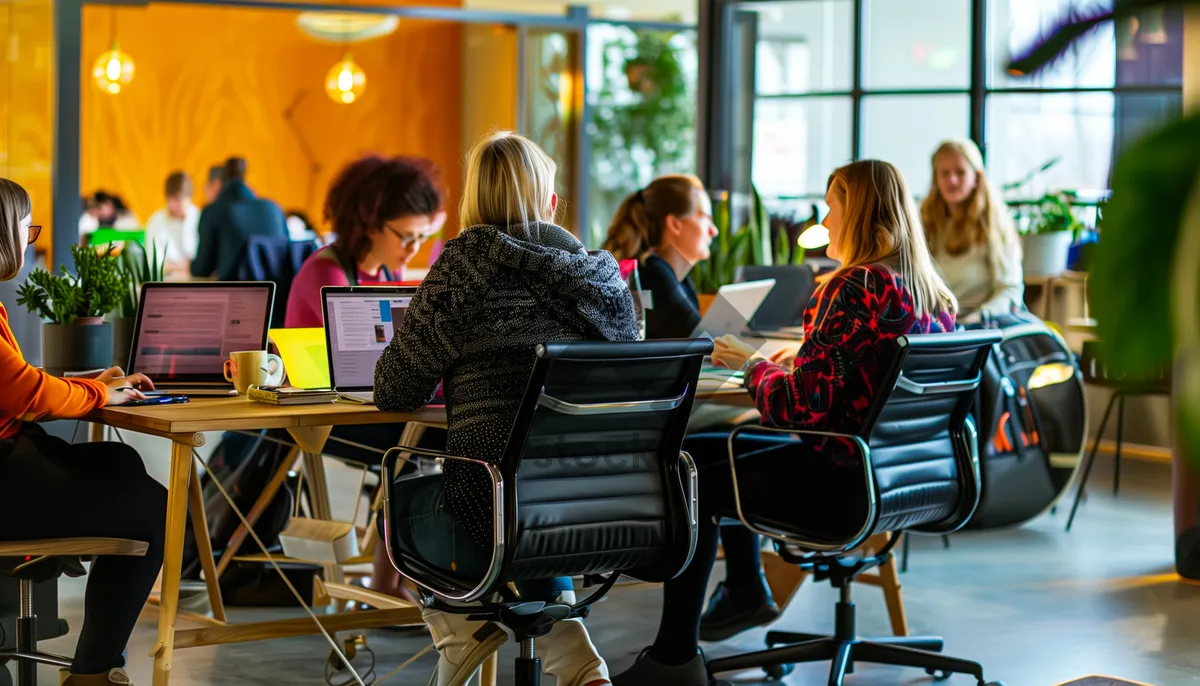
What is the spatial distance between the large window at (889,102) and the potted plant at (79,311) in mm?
4565

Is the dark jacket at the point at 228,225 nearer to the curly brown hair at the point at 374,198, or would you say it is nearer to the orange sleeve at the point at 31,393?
the curly brown hair at the point at 374,198

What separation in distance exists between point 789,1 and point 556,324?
5423 mm

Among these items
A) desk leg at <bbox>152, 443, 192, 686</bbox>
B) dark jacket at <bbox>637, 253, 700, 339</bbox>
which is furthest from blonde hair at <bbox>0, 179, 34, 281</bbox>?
dark jacket at <bbox>637, 253, 700, 339</bbox>

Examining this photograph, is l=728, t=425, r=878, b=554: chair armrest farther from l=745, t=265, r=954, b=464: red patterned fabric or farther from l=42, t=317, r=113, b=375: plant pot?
l=42, t=317, r=113, b=375: plant pot

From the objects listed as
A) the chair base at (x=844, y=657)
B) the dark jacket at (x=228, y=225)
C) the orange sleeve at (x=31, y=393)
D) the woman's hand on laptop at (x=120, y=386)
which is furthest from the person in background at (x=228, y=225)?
the chair base at (x=844, y=657)

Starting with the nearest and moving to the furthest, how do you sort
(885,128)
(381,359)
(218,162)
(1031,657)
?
(381,359) < (1031,657) < (885,128) < (218,162)

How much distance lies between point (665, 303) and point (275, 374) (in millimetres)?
1248

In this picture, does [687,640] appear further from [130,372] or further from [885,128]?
[885,128]

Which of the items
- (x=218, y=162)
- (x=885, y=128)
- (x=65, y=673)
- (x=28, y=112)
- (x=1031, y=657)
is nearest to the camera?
(x=65, y=673)

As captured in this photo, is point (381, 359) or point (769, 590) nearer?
point (381, 359)

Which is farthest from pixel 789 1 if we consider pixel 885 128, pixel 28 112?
pixel 28 112

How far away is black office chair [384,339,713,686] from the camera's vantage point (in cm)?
212

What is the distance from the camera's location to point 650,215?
391 centimetres

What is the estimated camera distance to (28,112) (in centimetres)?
550
